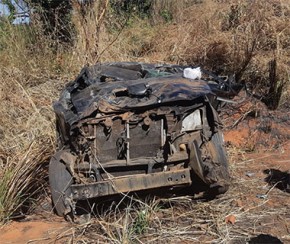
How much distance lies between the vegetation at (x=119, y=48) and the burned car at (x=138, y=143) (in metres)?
2.29

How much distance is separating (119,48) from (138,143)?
5795 mm

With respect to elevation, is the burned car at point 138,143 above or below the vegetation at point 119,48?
above

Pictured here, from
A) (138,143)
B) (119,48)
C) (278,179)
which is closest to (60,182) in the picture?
(138,143)

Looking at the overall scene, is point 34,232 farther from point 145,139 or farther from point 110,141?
point 145,139

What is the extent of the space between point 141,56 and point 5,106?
11.8 feet

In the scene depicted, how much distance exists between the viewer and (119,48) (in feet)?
31.0

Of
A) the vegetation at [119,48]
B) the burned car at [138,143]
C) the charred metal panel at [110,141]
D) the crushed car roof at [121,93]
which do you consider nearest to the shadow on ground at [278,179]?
the burned car at [138,143]

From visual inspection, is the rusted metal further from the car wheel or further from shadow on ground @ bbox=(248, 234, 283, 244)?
shadow on ground @ bbox=(248, 234, 283, 244)

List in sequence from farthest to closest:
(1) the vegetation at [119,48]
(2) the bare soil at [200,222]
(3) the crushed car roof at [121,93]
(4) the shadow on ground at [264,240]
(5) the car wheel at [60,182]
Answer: (1) the vegetation at [119,48], (5) the car wheel at [60,182], (3) the crushed car roof at [121,93], (2) the bare soil at [200,222], (4) the shadow on ground at [264,240]

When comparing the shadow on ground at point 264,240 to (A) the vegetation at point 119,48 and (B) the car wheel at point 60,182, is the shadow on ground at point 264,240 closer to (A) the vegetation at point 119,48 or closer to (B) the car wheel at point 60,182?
(B) the car wheel at point 60,182

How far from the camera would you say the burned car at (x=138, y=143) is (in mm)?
3836

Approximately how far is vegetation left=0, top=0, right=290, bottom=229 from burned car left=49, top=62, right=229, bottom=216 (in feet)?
7.51

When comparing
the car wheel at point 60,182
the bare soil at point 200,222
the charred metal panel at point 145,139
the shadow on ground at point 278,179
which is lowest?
the shadow on ground at point 278,179

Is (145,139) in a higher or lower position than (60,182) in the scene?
higher
